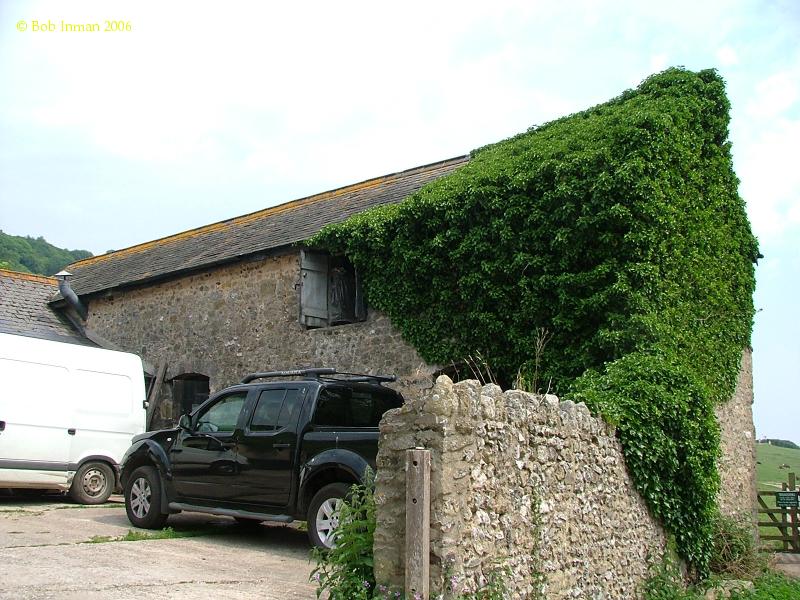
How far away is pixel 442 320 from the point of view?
12.6 m

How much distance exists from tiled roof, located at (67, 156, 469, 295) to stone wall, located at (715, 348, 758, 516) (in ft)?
22.2

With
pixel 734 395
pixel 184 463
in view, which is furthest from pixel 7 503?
pixel 734 395

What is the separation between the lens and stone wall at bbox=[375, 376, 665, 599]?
4.89 m

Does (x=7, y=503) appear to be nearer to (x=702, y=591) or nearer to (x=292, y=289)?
(x=292, y=289)

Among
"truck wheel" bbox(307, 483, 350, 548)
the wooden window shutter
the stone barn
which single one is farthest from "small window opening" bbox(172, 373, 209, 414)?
"truck wheel" bbox(307, 483, 350, 548)

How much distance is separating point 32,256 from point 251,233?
100 ft

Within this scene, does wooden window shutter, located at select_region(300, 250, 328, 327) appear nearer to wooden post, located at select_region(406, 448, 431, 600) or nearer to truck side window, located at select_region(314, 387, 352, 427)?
truck side window, located at select_region(314, 387, 352, 427)

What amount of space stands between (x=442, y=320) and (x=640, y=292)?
3.41 m

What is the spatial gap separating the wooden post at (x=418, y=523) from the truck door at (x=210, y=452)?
4.48m

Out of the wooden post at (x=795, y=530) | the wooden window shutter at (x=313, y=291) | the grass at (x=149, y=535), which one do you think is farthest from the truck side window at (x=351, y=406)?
the wooden post at (x=795, y=530)

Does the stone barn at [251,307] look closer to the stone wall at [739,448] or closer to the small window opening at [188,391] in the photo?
the small window opening at [188,391]

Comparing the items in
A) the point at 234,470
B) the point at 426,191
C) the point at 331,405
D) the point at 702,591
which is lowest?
the point at 702,591

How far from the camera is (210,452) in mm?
9086

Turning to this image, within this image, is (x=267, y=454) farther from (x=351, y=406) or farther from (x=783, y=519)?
(x=783, y=519)
